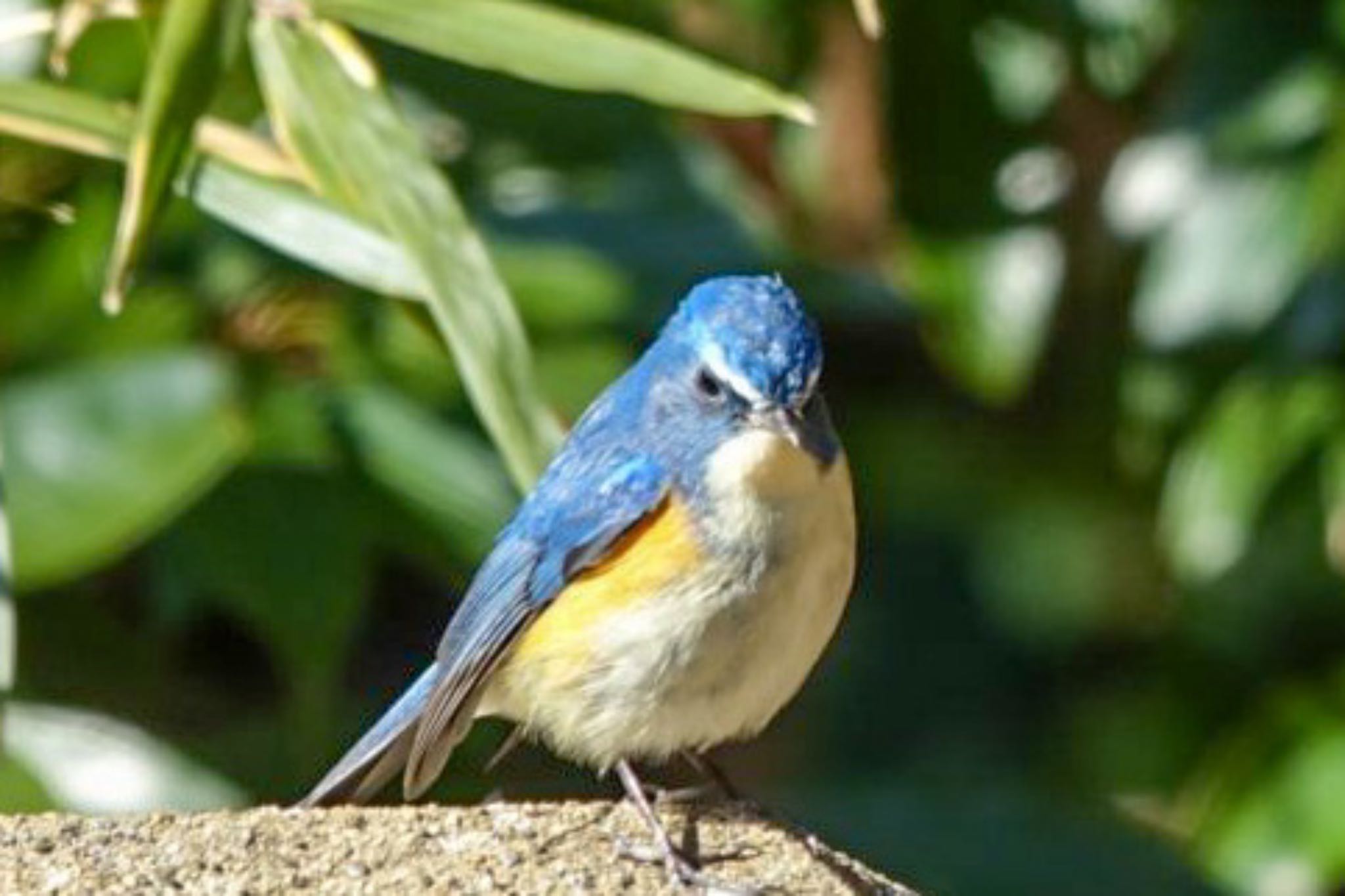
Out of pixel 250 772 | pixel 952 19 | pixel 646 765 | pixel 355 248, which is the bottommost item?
pixel 250 772

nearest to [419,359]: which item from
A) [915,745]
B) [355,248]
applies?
[355,248]

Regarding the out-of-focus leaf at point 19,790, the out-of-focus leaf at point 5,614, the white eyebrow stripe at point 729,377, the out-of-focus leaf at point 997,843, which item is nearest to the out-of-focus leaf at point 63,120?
the out-of-focus leaf at point 5,614

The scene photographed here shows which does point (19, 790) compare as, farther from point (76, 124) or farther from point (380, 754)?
point (76, 124)

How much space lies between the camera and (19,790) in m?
5.31

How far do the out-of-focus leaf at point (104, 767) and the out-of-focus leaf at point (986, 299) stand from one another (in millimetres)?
1420

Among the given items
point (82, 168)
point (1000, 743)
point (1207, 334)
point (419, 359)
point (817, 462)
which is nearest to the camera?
A: point (817, 462)

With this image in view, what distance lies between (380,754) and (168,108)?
78 centimetres

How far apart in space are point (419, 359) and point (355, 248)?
0.96 meters

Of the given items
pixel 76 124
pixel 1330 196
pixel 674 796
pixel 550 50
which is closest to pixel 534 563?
pixel 674 796

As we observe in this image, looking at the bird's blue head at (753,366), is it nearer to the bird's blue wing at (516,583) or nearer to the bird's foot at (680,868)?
the bird's blue wing at (516,583)

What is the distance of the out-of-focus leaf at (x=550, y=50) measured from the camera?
4.80 m

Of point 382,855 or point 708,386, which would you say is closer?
point 382,855

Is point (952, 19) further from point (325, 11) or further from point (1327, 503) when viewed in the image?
point (325, 11)

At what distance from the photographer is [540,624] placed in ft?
15.7
